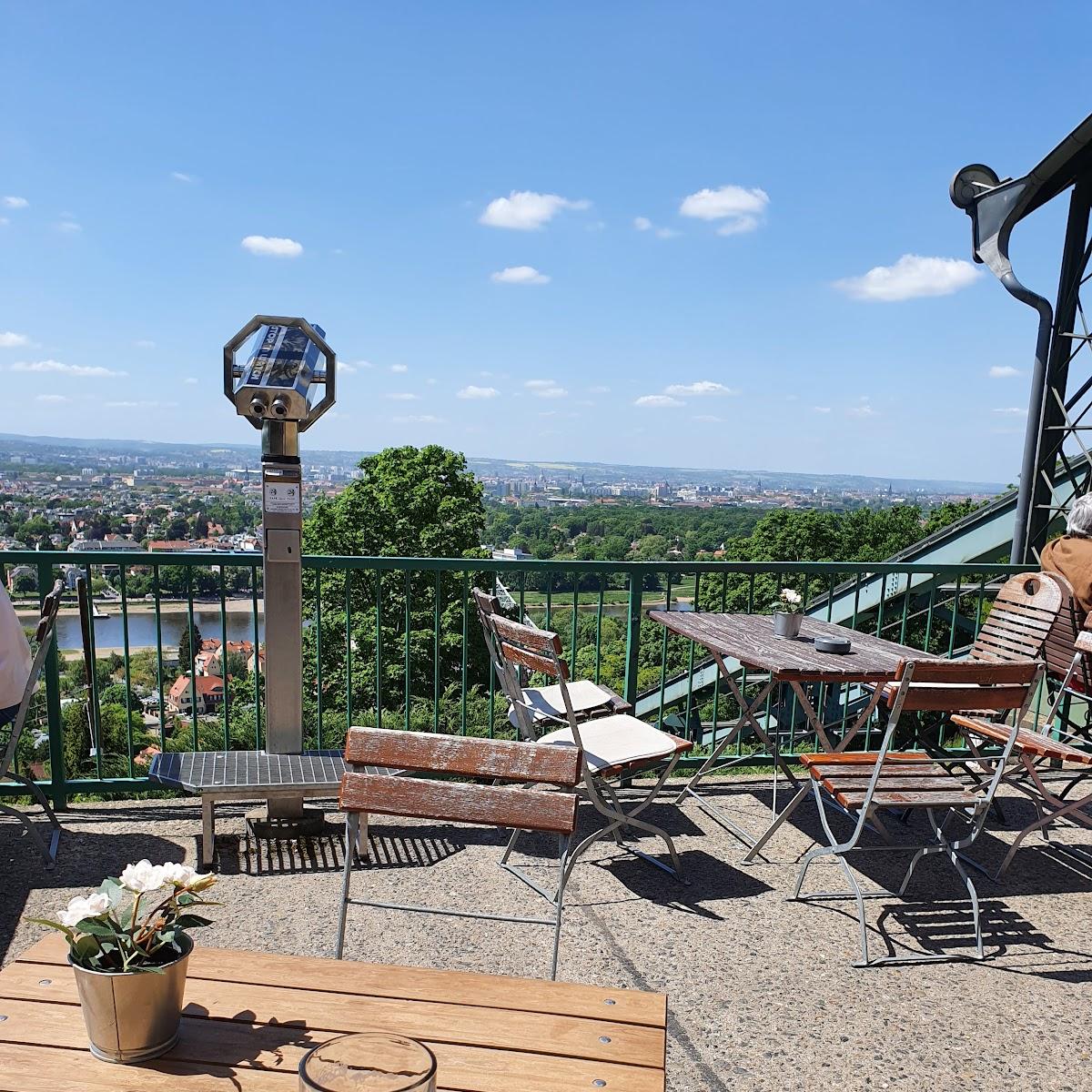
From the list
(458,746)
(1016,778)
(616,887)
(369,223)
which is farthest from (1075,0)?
(369,223)

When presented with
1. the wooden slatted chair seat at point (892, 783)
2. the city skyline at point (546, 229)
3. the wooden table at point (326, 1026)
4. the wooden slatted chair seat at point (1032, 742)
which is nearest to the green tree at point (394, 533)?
the city skyline at point (546, 229)

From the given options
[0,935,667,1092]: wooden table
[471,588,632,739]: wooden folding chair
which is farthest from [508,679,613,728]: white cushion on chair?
[0,935,667,1092]: wooden table

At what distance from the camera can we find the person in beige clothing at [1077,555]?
4859 mm

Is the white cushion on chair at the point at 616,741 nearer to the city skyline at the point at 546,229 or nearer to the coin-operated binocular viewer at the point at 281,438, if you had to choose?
the coin-operated binocular viewer at the point at 281,438

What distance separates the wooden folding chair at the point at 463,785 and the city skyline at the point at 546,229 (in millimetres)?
1904

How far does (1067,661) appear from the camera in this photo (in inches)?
192

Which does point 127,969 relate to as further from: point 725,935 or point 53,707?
point 53,707

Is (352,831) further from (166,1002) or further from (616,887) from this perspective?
(616,887)

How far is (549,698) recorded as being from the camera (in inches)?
172

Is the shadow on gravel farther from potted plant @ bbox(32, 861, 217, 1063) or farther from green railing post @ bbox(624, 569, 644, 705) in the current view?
potted plant @ bbox(32, 861, 217, 1063)

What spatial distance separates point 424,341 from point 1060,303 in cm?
6309

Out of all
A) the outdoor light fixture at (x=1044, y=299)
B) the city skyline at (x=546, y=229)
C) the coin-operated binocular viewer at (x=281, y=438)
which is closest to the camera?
the coin-operated binocular viewer at (x=281, y=438)

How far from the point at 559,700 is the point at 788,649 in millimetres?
1134

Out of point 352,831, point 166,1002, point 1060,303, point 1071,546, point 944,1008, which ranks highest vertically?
point 1060,303
